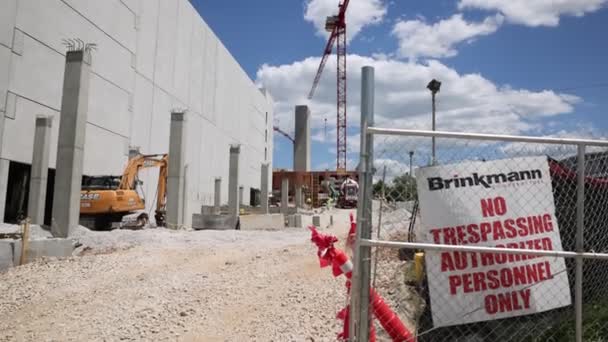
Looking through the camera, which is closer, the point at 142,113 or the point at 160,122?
the point at 142,113

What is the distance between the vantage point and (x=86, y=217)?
1820cm

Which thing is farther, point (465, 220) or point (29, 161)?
point (29, 161)

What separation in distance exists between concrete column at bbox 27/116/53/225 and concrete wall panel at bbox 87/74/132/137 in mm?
3673

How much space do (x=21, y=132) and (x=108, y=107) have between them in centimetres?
544

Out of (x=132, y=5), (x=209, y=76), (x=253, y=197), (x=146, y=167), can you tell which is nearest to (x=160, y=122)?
(x=132, y=5)

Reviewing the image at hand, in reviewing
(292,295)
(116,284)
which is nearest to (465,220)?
(292,295)

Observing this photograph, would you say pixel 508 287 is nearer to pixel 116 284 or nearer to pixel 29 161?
pixel 116 284

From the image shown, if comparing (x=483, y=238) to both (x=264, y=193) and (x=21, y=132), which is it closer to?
(x=21, y=132)

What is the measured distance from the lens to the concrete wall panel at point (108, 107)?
21906mm

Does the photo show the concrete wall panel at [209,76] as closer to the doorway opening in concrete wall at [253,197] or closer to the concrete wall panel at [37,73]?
the doorway opening in concrete wall at [253,197]

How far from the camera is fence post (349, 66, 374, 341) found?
307 cm

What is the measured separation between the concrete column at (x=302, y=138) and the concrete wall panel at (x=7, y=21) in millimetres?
61409

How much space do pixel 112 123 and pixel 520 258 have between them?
23.1 metres

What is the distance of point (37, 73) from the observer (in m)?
18.9
